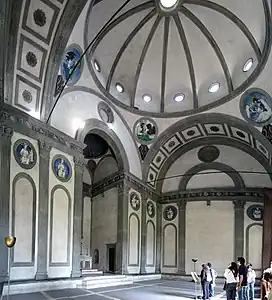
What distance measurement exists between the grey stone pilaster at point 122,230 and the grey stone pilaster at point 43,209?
7596 millimetres

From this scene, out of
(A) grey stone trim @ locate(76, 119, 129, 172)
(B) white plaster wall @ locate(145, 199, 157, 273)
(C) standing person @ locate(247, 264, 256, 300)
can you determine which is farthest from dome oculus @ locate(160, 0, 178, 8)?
(C) standing person @ locate(247, 264, 256, 300)

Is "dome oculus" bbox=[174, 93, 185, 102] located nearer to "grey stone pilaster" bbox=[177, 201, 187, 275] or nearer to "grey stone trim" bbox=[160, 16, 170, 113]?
"grey stone trim" bbox=[160, 16, 170, 113]

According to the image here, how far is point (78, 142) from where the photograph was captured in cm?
1862

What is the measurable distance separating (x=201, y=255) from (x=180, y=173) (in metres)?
5.51

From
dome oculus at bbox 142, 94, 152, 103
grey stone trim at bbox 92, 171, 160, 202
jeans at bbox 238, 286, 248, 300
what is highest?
dome oculus at bbox 142, 94, 152, 103

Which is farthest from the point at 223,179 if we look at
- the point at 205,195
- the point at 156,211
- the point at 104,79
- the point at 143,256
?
the point at 104,79

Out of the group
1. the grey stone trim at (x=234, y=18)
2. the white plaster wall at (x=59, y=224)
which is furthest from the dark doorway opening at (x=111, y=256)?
the grey stone trim at (x=234, y=18)

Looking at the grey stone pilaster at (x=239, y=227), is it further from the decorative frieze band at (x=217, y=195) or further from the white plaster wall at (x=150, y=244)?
the white plaster wall at (x=150, y=244)

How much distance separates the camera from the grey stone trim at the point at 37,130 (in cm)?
1459

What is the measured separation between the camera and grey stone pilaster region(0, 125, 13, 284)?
13.6m

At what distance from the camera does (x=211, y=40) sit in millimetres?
22422

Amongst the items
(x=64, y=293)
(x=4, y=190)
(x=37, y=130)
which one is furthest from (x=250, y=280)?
(x=37, y=130)

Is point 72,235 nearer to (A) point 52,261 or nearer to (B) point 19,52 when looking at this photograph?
(A) point 52,261

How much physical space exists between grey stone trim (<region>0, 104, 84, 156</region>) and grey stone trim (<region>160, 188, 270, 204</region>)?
Answer: 1174 cm
